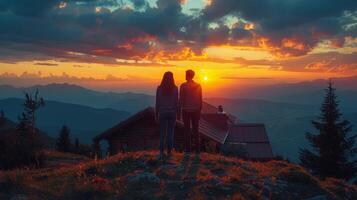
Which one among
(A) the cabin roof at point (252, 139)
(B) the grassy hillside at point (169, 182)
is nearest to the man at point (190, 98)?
(B) the grassy hillside at point (169, 182)

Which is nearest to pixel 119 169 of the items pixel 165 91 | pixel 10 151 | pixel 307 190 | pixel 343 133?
pixel 165 91

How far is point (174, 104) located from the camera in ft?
47.2

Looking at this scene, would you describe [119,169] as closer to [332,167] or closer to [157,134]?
[157,134]

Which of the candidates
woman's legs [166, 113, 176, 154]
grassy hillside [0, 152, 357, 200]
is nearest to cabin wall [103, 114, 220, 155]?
woman's legs [166, 113, 176, 154]

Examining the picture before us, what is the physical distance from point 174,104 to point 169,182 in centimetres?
393

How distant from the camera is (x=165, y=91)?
14359 millimetres

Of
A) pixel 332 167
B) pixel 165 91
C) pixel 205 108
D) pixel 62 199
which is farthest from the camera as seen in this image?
pixel 205 108

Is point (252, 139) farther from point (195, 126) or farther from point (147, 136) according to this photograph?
point (195, 126)

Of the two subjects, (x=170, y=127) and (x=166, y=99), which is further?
(x=170, y=127)

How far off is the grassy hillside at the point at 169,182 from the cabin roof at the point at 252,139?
20902 mm

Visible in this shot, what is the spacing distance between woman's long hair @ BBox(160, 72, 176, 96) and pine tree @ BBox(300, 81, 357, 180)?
22794 mm

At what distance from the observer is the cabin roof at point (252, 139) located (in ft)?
113

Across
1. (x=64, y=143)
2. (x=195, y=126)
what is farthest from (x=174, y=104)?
(x=64, y=143)

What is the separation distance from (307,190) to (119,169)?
16.0 feet
